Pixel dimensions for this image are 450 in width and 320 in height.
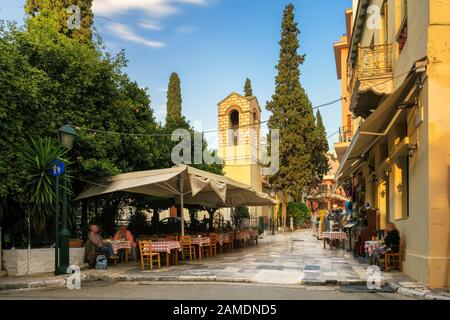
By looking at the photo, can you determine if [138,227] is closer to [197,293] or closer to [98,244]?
[98,244]

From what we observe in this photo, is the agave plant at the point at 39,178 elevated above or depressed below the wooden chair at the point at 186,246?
above

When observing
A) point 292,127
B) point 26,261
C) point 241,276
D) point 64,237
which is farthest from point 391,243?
point 292,127

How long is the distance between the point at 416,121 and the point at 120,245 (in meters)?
9.01

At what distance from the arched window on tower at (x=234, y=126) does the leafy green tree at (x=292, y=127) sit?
4614 mm

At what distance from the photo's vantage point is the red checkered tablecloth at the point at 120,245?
46.8 feet

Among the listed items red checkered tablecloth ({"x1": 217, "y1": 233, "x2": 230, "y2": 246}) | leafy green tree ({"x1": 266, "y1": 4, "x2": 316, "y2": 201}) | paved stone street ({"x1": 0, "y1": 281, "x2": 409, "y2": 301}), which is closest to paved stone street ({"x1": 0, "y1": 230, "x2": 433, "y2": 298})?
paved stone street ({"x1": 0, "y1": 281, "x2": 409, "y2": 301})

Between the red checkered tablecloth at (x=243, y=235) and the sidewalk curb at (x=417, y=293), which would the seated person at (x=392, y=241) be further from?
the red checkered tablecloth at (x=243, y=235)

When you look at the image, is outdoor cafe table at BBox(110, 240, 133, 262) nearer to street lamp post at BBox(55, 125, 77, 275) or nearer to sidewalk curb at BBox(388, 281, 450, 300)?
street lamp post at BBox(55, 125, 77, 275)

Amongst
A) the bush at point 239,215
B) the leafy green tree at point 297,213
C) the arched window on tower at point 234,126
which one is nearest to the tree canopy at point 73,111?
the bush at point 239,215

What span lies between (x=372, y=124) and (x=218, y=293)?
5.83 meters

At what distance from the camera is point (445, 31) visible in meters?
9.58

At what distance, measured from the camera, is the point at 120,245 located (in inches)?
575

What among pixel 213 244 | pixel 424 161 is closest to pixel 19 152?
pixel 213 244

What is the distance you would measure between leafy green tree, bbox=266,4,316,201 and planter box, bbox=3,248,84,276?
105ft
